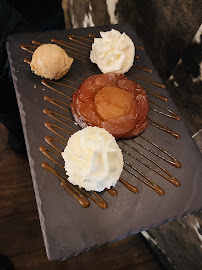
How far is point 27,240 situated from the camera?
2049 mm

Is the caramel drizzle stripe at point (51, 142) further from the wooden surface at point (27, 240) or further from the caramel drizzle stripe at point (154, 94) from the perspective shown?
the wooden surface at point (27, 240)

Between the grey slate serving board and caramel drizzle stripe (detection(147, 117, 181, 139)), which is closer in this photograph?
the grey slate serving board

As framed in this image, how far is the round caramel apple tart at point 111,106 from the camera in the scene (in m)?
1.28

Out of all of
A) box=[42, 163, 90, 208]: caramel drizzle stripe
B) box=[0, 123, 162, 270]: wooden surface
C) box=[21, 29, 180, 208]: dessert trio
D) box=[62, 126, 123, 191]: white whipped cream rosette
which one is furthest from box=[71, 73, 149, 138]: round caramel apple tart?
box=[0, 123, 162, 270]: wooden surface

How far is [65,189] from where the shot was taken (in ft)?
3.84

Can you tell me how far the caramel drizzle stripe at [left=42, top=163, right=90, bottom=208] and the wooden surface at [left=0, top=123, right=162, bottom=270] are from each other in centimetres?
106

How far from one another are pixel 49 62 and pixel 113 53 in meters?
0.33

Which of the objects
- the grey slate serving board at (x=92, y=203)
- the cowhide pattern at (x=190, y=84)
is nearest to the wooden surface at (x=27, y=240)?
the grey slate serving board at (x=92, y=203)

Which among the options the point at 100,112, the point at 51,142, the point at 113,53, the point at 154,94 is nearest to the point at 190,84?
the point at 154,94

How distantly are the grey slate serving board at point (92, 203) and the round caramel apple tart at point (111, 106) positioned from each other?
0.08 meters

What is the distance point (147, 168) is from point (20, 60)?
0.84m

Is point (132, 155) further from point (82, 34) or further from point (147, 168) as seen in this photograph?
point (82, 34)

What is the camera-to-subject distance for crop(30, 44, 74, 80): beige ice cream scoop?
133 cm

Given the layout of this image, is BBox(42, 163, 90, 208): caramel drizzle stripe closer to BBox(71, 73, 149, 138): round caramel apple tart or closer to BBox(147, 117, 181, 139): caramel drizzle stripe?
BBox(71, 73, 149, 138): round caramel apple tart
